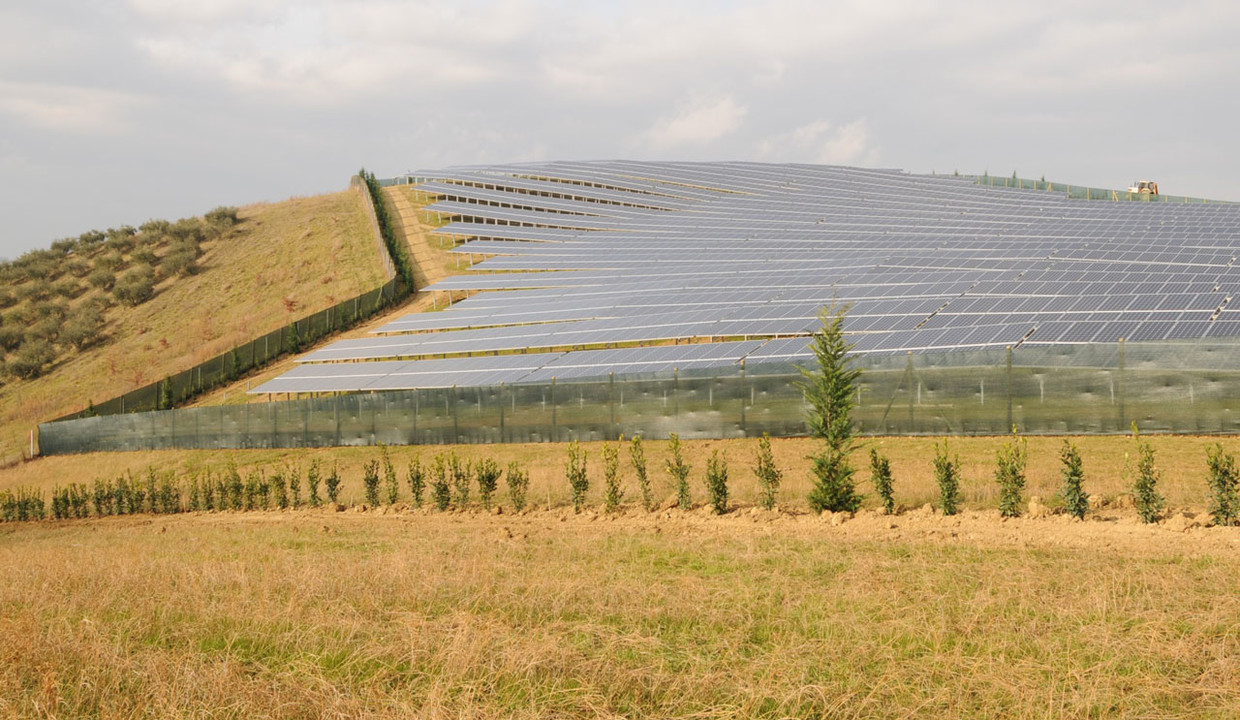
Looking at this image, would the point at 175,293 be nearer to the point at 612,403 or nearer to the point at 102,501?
the point at 102,501

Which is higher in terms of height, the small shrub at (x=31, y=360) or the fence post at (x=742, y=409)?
the small shrub at (x=31, y=360)

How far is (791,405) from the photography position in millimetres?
32844

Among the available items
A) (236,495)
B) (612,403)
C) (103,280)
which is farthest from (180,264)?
(612,403)

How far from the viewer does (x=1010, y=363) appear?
3033cm

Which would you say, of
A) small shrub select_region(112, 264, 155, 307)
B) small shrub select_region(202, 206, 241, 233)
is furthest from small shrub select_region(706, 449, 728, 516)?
small shrub select_region(202, 206, 241, 233)

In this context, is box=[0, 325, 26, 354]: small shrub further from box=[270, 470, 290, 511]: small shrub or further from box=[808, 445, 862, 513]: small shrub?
box=[808, 445, 862, 513]: small shrub

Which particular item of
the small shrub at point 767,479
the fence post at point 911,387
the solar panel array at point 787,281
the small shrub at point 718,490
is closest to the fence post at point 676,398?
the solar panel array at point 787,281

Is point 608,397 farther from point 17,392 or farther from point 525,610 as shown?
point 17,392

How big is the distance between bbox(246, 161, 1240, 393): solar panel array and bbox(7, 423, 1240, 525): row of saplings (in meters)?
8.13

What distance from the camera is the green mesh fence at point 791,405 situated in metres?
28.3

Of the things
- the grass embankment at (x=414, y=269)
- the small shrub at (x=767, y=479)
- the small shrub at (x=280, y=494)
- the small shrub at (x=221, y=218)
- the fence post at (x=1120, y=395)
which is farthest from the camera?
the small shrub at (x=221, y=218)

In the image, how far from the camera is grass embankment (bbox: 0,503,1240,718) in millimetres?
8031

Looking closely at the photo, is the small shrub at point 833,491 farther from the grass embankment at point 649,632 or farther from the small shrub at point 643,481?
the small shrub at point 643,481

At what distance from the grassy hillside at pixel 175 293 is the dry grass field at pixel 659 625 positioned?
50.2 meters
